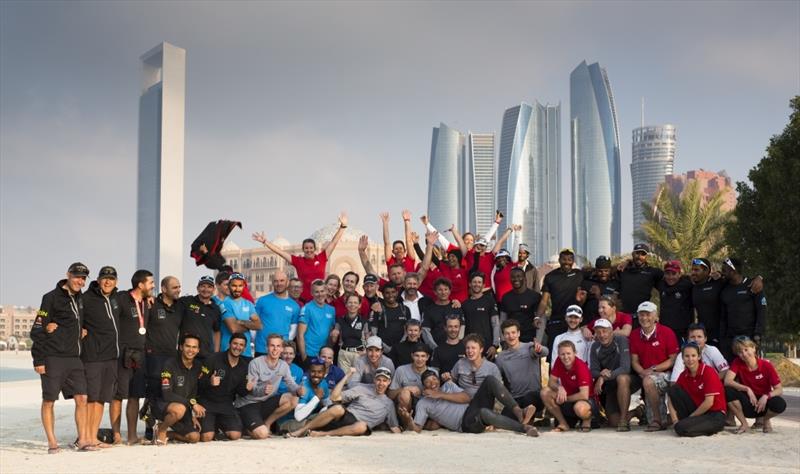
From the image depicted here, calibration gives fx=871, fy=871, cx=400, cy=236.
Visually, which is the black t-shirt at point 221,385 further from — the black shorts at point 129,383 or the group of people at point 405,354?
the black shorts at point 129,383

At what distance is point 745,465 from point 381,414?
4413 mm

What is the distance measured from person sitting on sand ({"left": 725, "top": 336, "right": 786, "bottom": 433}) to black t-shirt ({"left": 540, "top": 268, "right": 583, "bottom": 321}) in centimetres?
223

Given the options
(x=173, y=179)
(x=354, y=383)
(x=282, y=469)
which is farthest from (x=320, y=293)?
(x=173, y=179)

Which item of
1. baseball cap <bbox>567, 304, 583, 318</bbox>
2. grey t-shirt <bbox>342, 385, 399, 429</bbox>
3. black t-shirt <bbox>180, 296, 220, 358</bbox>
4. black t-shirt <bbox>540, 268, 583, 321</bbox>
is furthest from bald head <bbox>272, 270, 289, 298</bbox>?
baseball cap <bbox>567, 304, 583, 318</bbox>

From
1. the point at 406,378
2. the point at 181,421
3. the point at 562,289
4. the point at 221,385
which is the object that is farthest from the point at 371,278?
the point at 181,421

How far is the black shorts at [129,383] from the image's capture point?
1005 cm

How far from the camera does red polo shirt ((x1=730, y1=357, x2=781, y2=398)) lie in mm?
10594

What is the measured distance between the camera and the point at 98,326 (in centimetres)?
981

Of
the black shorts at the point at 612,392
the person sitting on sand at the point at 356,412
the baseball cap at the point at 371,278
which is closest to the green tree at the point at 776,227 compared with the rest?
the black shorts at the point at 612,392

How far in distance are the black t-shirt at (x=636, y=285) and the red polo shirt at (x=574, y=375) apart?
1413 millimetres

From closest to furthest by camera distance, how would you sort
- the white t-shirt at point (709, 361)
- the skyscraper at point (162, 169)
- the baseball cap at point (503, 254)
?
the white t-shirt at point (709, 361), the baseball cap at point (503, 254), the skyscraper at point (162, 169)

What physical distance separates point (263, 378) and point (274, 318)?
1020 mm

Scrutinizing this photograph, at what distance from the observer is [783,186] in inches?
658

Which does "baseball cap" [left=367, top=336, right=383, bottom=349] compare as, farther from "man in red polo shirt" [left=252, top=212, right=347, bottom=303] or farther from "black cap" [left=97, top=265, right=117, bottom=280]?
"black cap" [left=97, top=265, right=117, bottom=280]
